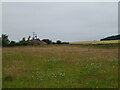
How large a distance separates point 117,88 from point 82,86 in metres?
1.63

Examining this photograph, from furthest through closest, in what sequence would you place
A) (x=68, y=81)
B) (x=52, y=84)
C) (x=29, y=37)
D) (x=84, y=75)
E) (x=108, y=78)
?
(x=29, y=37), (x=84, y=75), (x=108, y=78), (x=68, y=81), (x=52, y=84)

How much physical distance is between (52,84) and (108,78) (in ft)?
11.6

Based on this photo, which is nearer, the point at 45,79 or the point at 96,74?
the point at 45,79

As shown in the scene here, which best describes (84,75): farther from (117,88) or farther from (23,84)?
(23,84)

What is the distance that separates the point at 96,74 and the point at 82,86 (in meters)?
3.23

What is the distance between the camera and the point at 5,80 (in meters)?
10.5

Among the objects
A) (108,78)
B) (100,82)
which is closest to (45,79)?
(100,82)

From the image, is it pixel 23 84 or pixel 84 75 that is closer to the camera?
pixel 23 84

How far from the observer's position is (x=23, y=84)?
9.39 m

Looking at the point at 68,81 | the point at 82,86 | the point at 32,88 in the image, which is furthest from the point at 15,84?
the point at 82,86

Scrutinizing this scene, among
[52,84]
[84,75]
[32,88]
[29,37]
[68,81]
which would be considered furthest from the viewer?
[29,37]

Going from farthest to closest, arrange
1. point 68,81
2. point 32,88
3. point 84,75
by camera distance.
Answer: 1. point 84,75
2. point 68,81
3. point 32,88

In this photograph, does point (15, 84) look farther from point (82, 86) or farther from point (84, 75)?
point (84, 75)

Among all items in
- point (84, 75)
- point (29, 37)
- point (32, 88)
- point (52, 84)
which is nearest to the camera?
point (32, 88)
